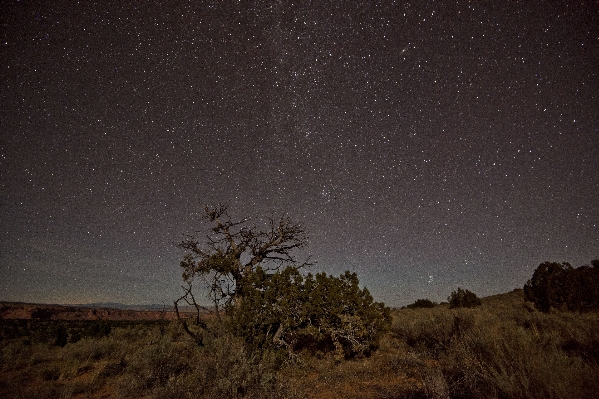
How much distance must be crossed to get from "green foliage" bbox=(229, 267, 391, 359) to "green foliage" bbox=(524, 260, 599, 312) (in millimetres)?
15045

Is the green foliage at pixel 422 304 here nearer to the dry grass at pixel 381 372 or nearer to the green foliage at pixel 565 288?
the green foliage at pixel 565 288

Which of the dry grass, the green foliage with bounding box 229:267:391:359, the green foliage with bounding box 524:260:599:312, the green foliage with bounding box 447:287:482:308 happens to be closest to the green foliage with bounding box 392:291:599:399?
the dry grass

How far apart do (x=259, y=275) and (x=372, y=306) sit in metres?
4.09

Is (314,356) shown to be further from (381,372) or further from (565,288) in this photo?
(565,288)

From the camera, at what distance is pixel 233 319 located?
29.5ft

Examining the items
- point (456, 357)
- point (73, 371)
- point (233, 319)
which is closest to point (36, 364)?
point (73, 371)

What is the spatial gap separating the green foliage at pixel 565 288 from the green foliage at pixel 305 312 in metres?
15.0

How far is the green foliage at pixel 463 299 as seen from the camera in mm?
26562

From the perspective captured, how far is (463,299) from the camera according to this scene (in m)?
27.1

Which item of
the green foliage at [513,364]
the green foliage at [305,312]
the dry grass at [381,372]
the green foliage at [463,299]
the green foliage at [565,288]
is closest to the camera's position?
the green foliage at [513,364]

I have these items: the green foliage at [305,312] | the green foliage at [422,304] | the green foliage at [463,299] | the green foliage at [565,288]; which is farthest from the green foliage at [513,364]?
the green foliage at [422,304]

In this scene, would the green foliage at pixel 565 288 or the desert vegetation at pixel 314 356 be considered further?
the green foliage at pixel 565 288

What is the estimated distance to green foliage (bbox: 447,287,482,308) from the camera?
2656 cm

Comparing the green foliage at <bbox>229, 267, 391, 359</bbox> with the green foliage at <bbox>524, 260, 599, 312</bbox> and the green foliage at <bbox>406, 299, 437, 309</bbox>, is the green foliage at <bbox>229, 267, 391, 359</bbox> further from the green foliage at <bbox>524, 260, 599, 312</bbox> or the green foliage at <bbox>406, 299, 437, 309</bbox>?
the green foliage at <bbox>406, 299, 437, 309</bbox>
